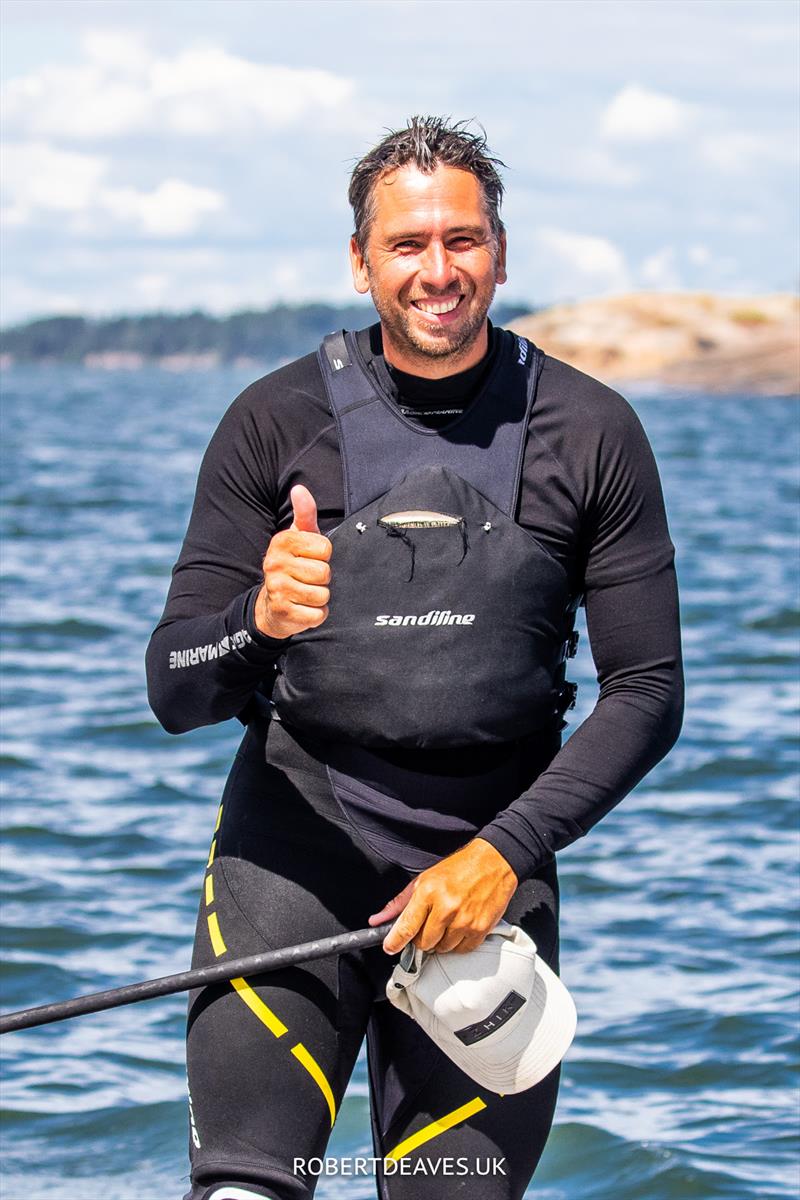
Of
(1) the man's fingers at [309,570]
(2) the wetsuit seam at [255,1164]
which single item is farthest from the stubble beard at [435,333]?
(2) the wetsuit seam at [255,1164]

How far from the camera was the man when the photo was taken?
3572 mm

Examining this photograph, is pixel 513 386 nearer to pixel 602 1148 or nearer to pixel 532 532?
pixel 532 532

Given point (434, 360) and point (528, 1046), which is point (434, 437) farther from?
point (528, 1046)

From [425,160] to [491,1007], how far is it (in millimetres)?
1666

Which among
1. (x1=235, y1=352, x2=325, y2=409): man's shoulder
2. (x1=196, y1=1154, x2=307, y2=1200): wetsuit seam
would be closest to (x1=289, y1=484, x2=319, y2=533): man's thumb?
(x1=235, y1=352, x2=325, y2=409): man's shoulder

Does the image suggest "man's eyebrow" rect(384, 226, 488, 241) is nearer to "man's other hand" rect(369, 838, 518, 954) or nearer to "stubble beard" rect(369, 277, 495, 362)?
"stubble beard" rect(369, 277, 495, 362)

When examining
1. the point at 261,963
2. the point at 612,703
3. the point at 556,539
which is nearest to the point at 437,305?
the point at 556,539

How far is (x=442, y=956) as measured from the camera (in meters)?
3.48

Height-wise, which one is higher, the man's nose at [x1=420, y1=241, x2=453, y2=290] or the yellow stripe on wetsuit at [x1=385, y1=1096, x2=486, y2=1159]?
the man's nose at [x1=420, y1=241, x2=453, y2=290]

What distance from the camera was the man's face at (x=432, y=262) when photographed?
3.62 m

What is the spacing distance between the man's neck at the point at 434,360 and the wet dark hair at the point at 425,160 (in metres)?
0.21

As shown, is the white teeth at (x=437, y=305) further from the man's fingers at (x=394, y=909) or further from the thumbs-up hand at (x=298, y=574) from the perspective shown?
the man's fingers at (x=394, y=909)

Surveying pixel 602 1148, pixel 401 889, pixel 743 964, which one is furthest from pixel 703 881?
pixel 401 889

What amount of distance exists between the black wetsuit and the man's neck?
3 cm
